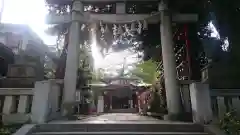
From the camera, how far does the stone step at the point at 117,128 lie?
200 inches

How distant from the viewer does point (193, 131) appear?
16.5 ft

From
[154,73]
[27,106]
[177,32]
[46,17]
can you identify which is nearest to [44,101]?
[27,106]

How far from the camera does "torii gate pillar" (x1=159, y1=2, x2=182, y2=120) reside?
22.7 ft

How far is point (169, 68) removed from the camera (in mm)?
7359

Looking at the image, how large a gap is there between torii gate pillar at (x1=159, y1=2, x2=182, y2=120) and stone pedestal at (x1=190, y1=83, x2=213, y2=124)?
146cm

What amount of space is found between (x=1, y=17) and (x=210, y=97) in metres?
18.8

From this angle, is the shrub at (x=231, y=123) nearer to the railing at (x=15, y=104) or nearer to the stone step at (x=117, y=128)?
the stone step at (x=117, y=128)

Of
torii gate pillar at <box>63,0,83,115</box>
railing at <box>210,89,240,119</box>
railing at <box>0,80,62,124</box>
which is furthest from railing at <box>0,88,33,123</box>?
railing at <box>210,89,240,119</box>

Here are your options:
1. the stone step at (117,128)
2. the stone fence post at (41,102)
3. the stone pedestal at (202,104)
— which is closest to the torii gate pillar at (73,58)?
the stone fence post at (41,102)

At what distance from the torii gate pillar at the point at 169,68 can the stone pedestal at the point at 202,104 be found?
1458 mm

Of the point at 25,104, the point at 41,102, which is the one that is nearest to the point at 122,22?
the point at 41,102

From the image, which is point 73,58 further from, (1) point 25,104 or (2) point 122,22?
(1) point 25,104

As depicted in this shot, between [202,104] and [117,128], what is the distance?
7.22 feet

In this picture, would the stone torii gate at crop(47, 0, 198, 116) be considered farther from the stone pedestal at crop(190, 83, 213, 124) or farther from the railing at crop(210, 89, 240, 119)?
the railing at crop(210, 89, 240, 119)
